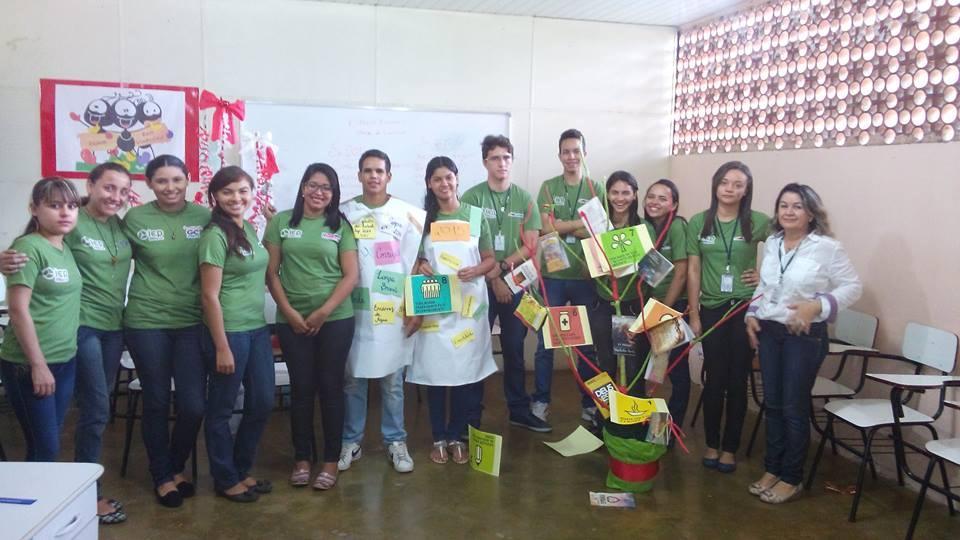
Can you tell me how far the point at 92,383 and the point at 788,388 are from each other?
2794mm

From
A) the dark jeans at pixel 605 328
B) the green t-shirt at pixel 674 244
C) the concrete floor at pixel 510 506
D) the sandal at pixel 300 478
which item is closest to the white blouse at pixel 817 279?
the green t-shirt at pixel 674 244

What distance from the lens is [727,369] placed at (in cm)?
334

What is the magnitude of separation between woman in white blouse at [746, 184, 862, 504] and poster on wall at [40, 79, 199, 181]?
11.6ft

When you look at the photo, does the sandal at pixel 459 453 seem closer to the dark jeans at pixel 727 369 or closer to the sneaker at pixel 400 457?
the sneaker at pixel 400 457

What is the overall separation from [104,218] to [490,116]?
2909 mm

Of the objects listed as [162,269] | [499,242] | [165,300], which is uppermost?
[499,242]

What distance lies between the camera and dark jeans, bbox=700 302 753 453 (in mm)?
3271

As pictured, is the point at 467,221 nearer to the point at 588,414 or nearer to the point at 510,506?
the point at 510,506

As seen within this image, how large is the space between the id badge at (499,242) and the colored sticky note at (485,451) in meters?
0.95

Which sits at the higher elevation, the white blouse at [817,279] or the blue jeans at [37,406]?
the white blouse at [817,279]

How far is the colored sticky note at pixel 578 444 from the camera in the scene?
3475mm

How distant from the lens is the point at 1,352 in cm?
244

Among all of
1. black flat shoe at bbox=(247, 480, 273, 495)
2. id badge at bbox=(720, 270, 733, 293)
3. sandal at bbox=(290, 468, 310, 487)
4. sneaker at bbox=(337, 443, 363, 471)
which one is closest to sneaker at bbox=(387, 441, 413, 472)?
sneaker at bbox=(337, 443, 363, 471)

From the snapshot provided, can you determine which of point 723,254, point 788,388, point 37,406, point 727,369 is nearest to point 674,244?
point 723,254
